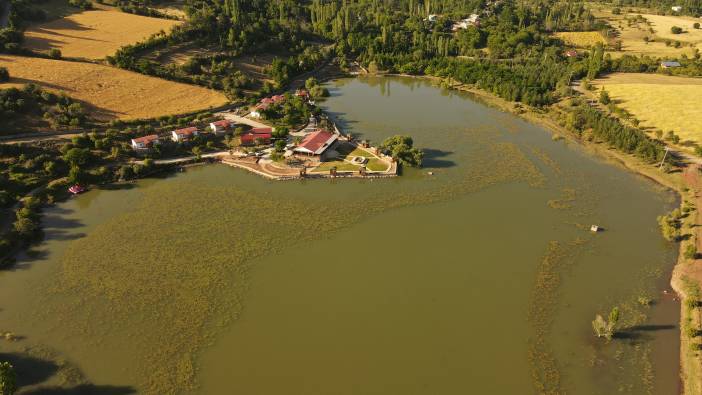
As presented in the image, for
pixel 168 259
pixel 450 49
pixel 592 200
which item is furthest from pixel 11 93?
pixel 450 49

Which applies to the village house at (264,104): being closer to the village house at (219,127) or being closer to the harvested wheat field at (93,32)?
the village house at (219,127)

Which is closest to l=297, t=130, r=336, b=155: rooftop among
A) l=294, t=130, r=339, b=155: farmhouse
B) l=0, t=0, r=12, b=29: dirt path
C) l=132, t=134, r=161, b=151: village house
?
l=294, t=130, r=339, b=155: farmhouse

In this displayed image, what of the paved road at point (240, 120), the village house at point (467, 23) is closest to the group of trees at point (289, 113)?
the paved road at point (240, 120)

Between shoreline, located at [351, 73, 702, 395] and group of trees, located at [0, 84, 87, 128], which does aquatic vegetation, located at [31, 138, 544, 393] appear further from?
group of trees, located at [0, 84, 87, 128]

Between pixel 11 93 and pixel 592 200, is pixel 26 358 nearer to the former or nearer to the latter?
pixel 11 93

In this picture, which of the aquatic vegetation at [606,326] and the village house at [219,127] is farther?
the village house at [219,127]

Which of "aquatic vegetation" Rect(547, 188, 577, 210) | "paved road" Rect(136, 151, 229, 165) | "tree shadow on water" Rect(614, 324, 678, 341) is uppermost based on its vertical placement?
"paved road" Rect(136, 151, 229, 165)
